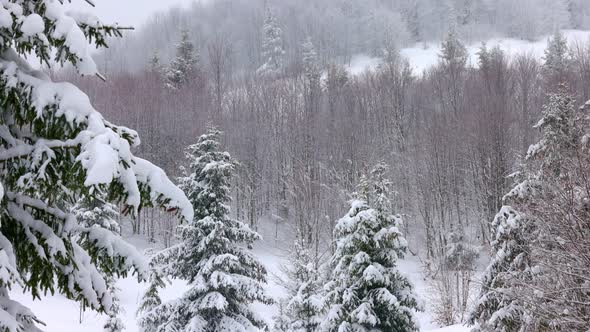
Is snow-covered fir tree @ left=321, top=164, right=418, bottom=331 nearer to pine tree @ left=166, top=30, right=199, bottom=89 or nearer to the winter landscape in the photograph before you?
the winter landscape

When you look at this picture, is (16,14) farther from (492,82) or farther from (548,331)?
(492,82)

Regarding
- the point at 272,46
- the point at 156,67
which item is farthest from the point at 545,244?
the point at 272,46

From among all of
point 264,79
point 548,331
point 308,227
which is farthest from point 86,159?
point 264,79

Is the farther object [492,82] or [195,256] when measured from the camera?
[492,82]

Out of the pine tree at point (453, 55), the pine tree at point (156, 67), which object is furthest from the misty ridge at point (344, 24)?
the pine tree at point (453, 55)

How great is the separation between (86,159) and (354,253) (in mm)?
9963

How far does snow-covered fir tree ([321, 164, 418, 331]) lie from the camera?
11484mm

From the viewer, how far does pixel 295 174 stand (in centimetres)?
3397

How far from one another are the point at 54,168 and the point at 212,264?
882cm

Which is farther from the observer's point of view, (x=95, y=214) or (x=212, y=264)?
(x=95, y=214)

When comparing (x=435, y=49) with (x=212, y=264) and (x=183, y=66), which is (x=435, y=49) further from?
(x=212, y=264)

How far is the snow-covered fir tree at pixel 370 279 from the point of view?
11484 mm

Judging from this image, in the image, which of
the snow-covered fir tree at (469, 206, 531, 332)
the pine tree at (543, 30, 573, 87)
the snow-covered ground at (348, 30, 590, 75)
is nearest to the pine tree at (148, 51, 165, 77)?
the snow-covered ground at (348, 30, 590, 75)

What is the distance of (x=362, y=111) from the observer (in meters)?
37.6
